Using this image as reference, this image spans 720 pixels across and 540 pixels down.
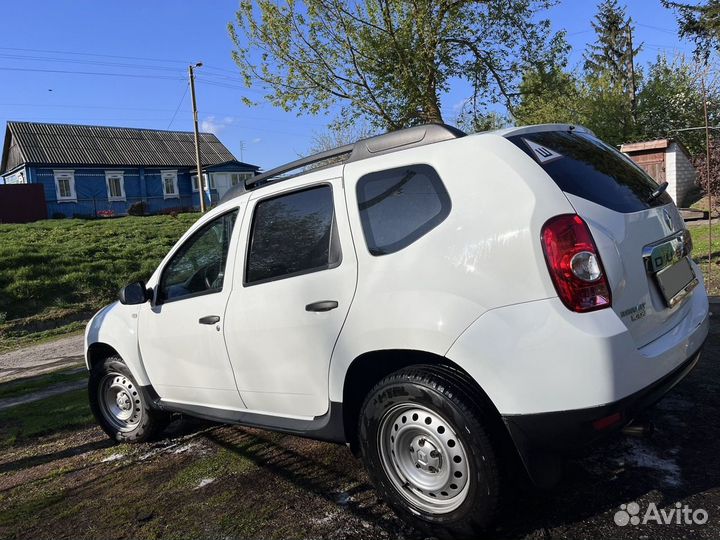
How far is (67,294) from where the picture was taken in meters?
12.3

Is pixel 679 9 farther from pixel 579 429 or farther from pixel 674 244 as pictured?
pixel 579 429

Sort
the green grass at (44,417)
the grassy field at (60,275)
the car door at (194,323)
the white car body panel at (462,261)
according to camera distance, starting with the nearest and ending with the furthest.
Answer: the white car body panel at (462,261) < the car door at (194,323) < the green grass at (44,417) < the grassy field at (60,275)

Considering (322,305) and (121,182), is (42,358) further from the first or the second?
(121,182)

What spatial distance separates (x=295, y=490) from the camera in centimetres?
339

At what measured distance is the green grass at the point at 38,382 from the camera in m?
6.83

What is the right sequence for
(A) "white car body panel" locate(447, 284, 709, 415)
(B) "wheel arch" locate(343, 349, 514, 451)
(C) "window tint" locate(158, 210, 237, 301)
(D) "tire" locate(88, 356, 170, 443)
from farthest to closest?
(D) "tire" locate(88, 356, 170, 443) < (C) "window tint" locate(158, 210, 237, 301) < (B) "wheel arch" locate(343, 349, 514, 451) < (A) "white car body panel" locate(447, 284, 709, 415)

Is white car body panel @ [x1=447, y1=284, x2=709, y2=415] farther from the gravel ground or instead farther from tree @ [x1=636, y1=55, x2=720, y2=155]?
tree @ [x1=636, y1=55, x2=720, y2=155]

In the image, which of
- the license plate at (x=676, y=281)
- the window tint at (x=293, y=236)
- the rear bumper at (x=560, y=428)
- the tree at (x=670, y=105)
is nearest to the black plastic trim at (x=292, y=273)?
the window tint at (x=293, y=236)

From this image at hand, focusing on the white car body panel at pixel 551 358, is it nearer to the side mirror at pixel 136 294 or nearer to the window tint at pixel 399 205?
the window tint at pixel 399 205

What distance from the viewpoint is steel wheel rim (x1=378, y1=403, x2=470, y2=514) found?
2.61 meters

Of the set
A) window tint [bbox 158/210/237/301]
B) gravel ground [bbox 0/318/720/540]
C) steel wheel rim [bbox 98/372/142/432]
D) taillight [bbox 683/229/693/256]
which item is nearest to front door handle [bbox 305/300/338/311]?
window tint [bbox 158/210/237/301]

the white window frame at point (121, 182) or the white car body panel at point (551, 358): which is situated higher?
the white window frame at point (121, 182)

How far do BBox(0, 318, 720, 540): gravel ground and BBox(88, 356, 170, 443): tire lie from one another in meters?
0.13

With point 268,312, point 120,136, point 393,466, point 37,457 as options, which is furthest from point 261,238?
point 120,136
